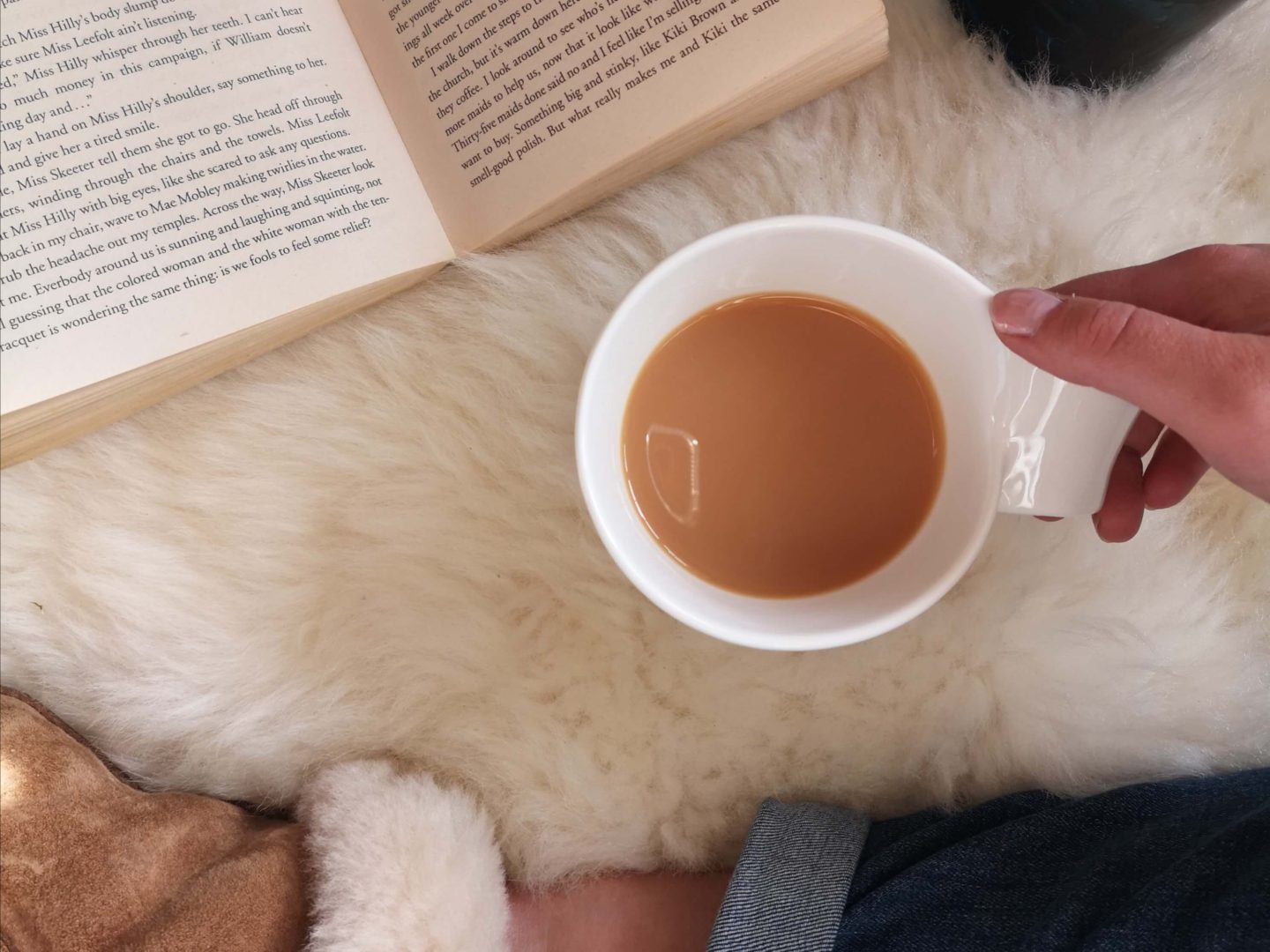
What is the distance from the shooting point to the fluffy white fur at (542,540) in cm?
68

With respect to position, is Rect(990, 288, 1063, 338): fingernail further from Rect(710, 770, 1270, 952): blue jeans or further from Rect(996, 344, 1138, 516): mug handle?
Rect(710, 770, 1270, 952): blue jeans

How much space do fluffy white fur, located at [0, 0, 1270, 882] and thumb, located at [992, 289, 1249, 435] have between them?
9.5 inches

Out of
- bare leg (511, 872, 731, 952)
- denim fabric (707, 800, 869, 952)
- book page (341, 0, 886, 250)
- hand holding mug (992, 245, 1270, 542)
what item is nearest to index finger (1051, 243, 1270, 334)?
hand holding mug (992, 245, 1270, 542)

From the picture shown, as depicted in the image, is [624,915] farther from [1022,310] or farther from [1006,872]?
[1022,310]

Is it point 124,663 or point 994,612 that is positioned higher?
point 124,663

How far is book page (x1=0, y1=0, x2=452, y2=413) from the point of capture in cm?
61

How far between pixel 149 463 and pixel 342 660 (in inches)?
8.7

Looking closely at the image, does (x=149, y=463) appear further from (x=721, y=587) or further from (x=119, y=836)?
(x=721, y=587)

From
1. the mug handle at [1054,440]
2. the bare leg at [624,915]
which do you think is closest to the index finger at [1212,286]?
the mug handle at [1054,440]

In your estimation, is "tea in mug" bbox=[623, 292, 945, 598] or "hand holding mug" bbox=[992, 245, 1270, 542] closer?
"hand holding mug" bbox=[992, 245, 1270, 542]

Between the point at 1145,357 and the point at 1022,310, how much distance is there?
0.07 metres

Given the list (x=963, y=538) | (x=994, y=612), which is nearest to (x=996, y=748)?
(x=994, y=612)

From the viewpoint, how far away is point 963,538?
0.51 metres

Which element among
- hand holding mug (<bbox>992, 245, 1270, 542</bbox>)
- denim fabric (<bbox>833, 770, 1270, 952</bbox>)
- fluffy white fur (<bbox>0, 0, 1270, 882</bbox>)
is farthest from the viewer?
fluffy white fur (<bbox>0, 0, 1270, 882</bbox>)
